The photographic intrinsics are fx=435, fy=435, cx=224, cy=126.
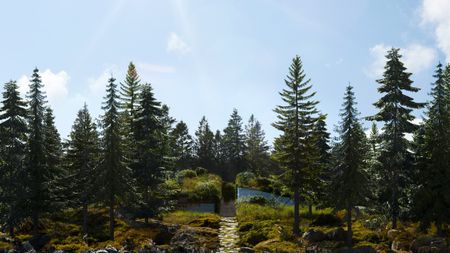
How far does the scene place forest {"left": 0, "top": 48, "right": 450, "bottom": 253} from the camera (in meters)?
27.6

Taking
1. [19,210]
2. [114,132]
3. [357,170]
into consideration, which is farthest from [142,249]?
[357,170]

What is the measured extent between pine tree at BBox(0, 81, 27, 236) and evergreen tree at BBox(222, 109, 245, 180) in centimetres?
6769

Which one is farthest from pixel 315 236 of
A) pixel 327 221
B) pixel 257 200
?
pixel 257 200

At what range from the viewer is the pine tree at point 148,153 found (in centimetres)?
3408

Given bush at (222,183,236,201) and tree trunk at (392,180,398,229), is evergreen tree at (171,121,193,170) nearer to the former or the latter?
bush at (222,183,236,201)

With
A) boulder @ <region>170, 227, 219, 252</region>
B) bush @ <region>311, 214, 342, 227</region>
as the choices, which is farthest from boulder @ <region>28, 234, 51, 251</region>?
bush @ <region>311, 214, 342, 227</region>

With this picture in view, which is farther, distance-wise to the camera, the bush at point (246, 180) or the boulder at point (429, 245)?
the bush at point (246, 180)

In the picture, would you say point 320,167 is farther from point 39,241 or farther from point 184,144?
point 184,144

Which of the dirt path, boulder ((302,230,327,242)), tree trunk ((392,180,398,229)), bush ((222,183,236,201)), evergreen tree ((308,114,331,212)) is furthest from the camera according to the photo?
bush ((222,183,236,201))

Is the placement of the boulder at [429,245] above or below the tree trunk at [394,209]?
below

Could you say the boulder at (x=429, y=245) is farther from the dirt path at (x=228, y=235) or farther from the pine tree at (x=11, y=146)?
the pine tree at (x=11, y=146)

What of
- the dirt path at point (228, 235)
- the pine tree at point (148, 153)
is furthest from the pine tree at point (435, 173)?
the pine tree at point (148, 153)

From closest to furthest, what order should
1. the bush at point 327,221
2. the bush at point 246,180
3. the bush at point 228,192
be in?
the bush at point 327,221
the bush at point 228,192
the bush at point 246,180

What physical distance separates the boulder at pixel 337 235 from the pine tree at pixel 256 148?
2400 inches
